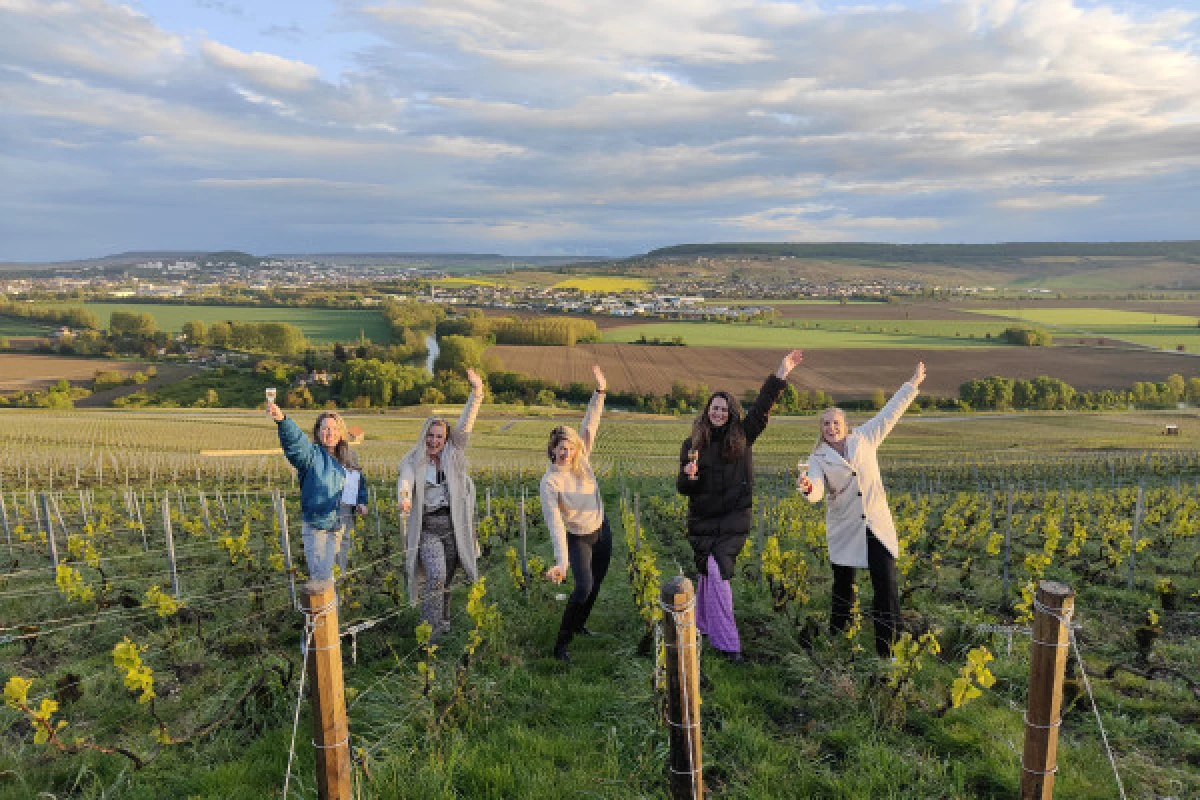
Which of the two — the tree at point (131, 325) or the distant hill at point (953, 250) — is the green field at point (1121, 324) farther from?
the tree at point (131, 325)

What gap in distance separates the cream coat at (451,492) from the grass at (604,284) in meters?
118

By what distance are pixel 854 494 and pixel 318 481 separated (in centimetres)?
371

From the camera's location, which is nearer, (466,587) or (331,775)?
(331,775)

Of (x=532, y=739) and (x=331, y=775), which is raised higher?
(x=331, y=775)

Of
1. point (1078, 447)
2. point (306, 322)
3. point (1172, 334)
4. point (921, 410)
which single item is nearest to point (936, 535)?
point (1078, 447)

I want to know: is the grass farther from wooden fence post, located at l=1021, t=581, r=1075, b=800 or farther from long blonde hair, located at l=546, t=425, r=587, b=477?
wooden fence post, located at l=1021, t=581, r=1075, b=800

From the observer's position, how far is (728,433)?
4445mm

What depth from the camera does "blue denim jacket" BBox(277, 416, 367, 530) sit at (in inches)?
180

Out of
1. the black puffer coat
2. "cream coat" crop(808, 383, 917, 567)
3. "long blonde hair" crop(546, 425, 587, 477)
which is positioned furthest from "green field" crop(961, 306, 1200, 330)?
"long blonde hair" crop(546, 425, 587, 477)

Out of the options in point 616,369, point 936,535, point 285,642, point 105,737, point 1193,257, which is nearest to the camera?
point 105,737

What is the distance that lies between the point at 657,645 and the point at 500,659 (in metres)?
1.34

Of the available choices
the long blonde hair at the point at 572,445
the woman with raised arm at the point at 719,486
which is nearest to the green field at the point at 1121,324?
the woman with raised arm at the point at 719,486

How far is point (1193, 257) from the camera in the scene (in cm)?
13088

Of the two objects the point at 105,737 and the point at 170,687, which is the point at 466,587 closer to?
the point at 170,687
